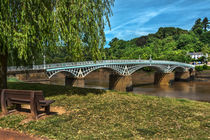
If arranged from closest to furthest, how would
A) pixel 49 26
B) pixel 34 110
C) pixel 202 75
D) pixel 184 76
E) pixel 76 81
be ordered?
1. pixel 34 110
2. pixel 49 26
3. pixel 76 81
4. pixel 184 76
5. pixel 202 75

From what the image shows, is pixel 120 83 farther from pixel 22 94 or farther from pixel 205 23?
pixel 205 23

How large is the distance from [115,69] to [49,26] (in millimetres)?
30164

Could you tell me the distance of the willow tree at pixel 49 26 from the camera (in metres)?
7.13

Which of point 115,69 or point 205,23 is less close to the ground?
point 205,23

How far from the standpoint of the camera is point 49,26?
26.0ft

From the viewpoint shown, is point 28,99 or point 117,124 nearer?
point 117,124

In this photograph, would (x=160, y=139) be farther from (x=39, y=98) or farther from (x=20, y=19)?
(x=20, y=19)

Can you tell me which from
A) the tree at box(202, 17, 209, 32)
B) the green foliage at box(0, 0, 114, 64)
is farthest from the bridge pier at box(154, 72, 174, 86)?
the tree at box(202, 17, 209, 32)

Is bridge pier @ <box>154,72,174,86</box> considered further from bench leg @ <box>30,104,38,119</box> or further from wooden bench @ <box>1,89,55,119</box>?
bench leg @ <box>30,104,38,119</box>

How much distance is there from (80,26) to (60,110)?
4.28 meters

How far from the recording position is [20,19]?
24.3 ft

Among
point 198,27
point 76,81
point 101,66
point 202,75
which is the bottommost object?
point 202,75

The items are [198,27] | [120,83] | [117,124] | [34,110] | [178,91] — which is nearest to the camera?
[117,124]

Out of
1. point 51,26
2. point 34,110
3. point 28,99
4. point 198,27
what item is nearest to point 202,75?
point 51,26
